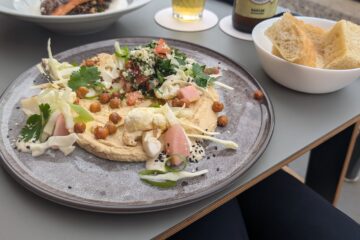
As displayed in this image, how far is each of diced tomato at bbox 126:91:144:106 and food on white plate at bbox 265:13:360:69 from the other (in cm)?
36

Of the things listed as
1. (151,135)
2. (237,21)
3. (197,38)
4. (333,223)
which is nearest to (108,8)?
(197,38)

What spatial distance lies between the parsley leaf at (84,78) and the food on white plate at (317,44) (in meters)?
0.45

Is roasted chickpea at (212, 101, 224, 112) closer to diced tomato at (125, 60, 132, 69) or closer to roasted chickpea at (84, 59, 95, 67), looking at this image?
diced tomato at (125, 60, 132, 69)

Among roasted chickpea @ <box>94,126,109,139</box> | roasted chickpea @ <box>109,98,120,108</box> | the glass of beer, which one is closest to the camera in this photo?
roasted chickpea @ <box>94,126,109,139</box>

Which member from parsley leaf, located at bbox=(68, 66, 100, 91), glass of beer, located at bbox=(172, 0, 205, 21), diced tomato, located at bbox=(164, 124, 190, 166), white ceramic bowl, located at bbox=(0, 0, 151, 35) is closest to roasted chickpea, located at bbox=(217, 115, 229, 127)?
diced tomato, located at bbox=(164, 124, 190, 166)

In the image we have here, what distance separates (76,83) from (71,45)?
12.4 inches

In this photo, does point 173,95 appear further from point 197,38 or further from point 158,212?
point 197,38

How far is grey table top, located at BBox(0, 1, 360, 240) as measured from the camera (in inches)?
23.4

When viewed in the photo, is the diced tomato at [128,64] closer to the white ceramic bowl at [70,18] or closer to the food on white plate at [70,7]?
the white ceramic bowl at [70,18]

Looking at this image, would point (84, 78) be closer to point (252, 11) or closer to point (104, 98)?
point (104, 98)

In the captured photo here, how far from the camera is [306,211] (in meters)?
0.88

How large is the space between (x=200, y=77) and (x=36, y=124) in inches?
15.1

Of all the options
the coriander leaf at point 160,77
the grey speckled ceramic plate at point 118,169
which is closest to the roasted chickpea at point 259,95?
the grey speckled ceramic plate at point 118,169

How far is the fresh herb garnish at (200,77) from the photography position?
0.88 meters
